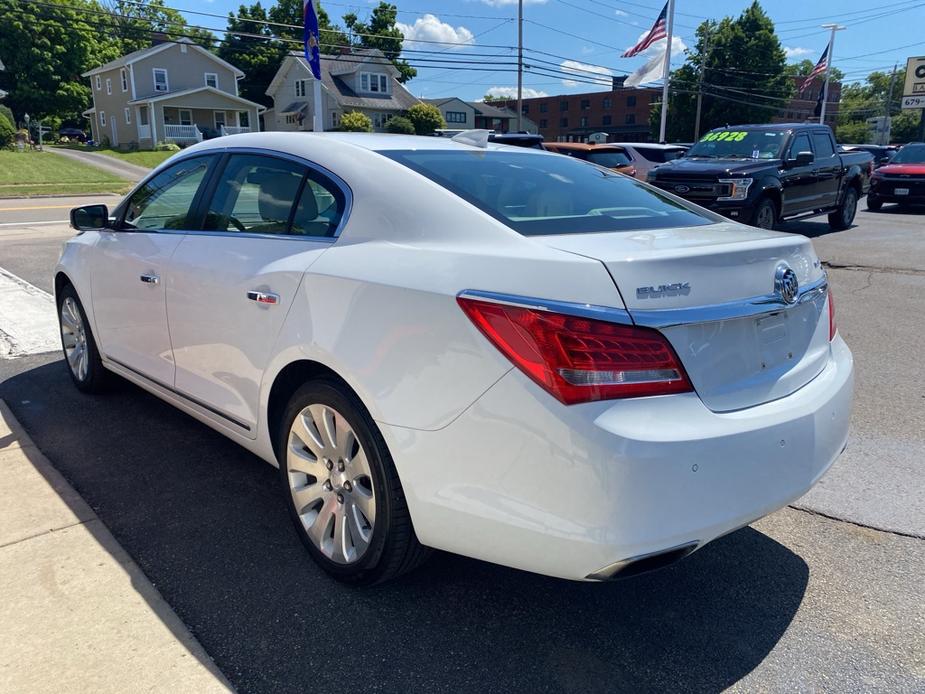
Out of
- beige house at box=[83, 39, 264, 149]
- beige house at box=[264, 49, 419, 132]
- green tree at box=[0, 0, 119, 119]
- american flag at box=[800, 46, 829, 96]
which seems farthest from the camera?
green tree at box=[0, 0, 119, 119]

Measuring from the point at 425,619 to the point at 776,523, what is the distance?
1.72m

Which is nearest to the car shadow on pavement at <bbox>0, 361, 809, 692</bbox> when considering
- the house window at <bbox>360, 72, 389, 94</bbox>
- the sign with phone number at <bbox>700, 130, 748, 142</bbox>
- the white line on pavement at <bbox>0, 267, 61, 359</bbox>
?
the white line on pavement at <bbox>0, 267, 61, 359</bbox>

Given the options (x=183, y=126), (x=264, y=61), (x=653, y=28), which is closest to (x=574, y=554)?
(x=653, y=28)

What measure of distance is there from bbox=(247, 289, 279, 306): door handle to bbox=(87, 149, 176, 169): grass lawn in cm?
3830

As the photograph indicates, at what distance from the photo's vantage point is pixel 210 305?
330 cm

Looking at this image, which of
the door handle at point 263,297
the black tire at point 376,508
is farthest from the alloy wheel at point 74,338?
the black tire at point 376,508

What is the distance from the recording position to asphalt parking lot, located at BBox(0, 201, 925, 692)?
2.38 metres

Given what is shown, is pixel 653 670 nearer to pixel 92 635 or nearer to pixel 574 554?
pixel 574 554

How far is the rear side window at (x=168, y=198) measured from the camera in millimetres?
3775

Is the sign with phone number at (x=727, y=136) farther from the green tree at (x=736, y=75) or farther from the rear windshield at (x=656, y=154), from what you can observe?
the green tree at (x=736, y=75)

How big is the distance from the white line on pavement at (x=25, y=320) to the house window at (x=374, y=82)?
2017 inches

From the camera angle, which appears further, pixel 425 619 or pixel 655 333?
pixel 425 619

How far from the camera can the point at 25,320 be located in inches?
278

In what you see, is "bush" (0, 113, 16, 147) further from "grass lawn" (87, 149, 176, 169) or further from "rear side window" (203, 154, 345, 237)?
"rear side window" (203, 154, 345, 237)
